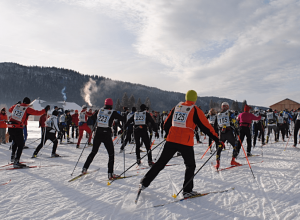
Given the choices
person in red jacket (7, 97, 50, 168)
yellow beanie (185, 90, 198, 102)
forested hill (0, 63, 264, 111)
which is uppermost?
forested hill (0, 63, 264, 111)

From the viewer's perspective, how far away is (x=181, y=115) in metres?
3.66

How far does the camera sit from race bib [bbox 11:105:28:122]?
5826 mm

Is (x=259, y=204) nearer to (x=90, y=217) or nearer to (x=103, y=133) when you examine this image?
(x=90, y=217)

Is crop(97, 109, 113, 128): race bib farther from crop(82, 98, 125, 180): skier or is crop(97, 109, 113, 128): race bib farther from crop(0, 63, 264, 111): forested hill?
crop(0, 63, 264, 111): forested hill

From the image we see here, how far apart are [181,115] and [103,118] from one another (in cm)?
217

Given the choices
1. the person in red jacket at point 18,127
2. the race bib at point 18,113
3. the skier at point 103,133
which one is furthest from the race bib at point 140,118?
the race bib at point 18,113

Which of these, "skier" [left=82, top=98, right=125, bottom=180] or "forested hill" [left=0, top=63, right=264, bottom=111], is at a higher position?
"forested hill" [left=0, top=63, right=264, bottom=111]

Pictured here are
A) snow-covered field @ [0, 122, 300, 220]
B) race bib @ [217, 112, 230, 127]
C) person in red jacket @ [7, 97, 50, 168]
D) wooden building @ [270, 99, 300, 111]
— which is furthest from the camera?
wooden building @ [270, 99, 300, 111]

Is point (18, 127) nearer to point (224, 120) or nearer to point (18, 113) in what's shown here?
point (18, 113)

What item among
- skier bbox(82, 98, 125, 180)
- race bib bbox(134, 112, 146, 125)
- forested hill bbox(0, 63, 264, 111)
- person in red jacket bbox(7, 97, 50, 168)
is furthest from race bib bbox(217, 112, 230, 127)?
forested hill bbox(0, 63, 264, 111)

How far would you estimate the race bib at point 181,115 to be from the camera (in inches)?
143

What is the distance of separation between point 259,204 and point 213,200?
2.43 feet

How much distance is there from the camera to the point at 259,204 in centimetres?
343

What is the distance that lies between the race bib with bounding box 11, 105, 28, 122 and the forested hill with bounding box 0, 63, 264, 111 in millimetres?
114995
